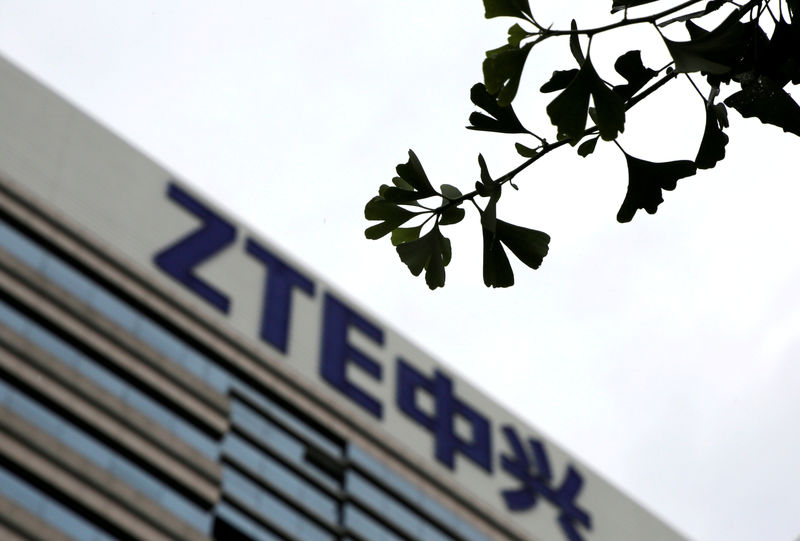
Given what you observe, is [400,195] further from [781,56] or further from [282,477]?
[282,477]

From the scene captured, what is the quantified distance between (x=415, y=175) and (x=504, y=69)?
0.41 meters

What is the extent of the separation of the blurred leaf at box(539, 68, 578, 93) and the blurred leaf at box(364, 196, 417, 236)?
494mm

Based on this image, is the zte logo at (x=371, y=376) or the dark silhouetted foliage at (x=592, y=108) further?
the zte logo at (x=371, y=376)

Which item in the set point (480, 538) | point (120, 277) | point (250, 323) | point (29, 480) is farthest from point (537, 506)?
point (29, 480)

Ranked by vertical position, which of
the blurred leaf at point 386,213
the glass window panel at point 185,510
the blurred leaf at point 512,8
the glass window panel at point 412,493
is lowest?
the blurred leaf at point 386,213

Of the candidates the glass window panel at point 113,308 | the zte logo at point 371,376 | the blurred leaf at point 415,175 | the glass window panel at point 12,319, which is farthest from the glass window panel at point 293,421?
the blurred leaf at point 415,175

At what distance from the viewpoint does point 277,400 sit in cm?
4184

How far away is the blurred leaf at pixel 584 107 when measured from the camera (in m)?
2.96

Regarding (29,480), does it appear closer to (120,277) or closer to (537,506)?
(120,277)

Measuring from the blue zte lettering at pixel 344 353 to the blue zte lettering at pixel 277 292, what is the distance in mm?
1145

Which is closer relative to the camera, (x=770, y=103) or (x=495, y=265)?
(x=770, y=103)

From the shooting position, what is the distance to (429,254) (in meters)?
3.37

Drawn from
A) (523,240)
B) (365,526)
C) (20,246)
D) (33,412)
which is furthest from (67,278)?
(523,240)

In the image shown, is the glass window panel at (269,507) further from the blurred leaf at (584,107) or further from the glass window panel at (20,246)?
the blurred leaf at (584,107)
